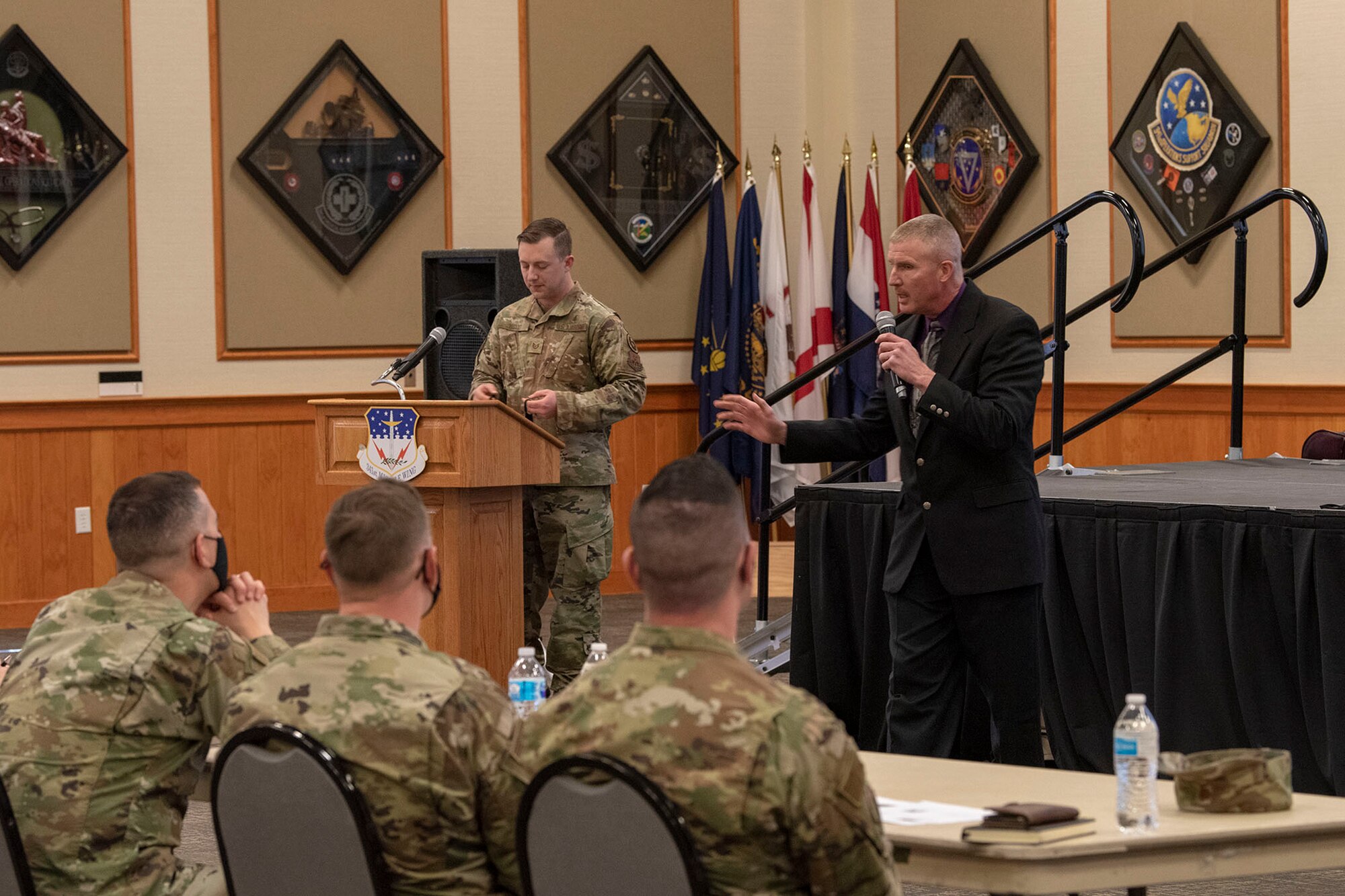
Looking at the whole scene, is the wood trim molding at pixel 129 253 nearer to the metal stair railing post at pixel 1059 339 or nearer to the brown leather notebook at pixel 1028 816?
the metal stair railing post at pixel 1059 339

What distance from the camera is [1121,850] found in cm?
212

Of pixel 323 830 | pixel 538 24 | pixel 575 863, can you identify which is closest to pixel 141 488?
pixel 323 830

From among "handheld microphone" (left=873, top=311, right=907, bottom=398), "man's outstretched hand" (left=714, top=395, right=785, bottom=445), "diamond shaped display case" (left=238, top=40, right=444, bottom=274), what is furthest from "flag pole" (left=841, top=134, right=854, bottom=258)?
"man's outstretched hand" (left=714, top=395, right=785, bottom=445)

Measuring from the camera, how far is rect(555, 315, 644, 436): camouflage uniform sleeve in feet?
17.3

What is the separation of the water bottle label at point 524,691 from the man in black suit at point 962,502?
3.43 ft

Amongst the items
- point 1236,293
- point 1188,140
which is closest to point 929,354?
point 1236,293

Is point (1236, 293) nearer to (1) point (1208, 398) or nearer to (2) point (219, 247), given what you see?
(1) point (1208, 398)

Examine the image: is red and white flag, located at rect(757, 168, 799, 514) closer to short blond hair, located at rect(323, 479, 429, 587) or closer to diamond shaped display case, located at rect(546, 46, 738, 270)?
diamond shaped display case, located at rect(546, 46, 738, 270)

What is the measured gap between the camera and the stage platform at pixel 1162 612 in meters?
4.03

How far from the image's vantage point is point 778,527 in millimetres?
9766

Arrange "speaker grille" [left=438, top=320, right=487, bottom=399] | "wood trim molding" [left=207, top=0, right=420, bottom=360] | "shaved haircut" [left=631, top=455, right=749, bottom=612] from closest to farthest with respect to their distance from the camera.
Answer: "shaved haircut" [left=631, top=455, right=749, bottom=612] → "speaker grille" [left=438, top=320, right=487, bottom=399] → "wood trim molding" [left=207, top=0, right=420, bottom=360]

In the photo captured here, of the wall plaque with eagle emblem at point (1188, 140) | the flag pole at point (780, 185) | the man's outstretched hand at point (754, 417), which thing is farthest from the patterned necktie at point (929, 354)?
the flag pole at point (780, 185)

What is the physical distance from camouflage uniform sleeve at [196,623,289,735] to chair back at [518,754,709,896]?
75 centimetres

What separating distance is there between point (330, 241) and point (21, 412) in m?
1.69
